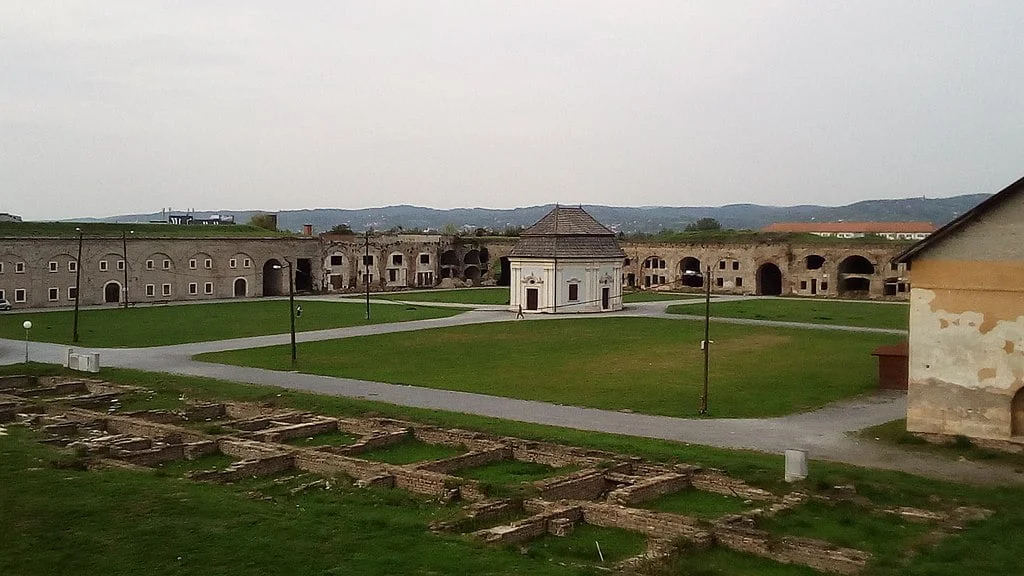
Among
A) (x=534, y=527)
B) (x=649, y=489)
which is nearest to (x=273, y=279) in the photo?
(x=649, y=489)

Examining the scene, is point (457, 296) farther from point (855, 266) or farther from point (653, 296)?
point (855, 266)

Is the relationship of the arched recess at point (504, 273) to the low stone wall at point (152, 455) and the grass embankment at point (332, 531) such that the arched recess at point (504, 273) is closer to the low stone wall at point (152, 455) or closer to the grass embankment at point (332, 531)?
the low stone wall at point (152, 455)

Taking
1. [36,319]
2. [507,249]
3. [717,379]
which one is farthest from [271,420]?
[507,249]

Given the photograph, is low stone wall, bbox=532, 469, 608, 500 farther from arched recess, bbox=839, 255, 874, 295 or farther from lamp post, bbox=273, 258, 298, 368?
arched recess, bbox=839, 255, 874, 295

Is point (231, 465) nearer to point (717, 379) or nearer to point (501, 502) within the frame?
point (501, 502)

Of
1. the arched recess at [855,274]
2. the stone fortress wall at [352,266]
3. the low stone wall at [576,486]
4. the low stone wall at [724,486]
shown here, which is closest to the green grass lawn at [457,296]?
the stone fortress wall at [352,266]

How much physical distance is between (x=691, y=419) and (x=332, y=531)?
1275 centimetres

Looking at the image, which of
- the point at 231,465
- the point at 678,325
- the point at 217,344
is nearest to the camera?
the point at 231,465

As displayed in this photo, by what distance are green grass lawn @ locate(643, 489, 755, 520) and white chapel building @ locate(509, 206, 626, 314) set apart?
140ft

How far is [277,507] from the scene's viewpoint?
50.1 feet

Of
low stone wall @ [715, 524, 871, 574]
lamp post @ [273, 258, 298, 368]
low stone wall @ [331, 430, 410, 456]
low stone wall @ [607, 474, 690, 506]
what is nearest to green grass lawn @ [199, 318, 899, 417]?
lamp post @ [273, 258, 298, 368]

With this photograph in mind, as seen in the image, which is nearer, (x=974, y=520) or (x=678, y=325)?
(x=974, y=520)

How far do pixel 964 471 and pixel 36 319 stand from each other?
47.9 meters

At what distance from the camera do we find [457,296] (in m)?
71.6
